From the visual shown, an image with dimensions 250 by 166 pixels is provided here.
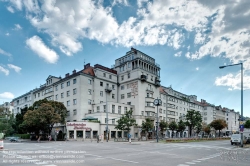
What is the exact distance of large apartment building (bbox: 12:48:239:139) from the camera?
58.4m

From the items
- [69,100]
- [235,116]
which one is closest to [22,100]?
[69,100]

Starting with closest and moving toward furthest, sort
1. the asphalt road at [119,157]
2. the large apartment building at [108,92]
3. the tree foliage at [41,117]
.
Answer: the asphalt road at [119,157], the tree foliage at [41,117], the large apartment building at [108,92]

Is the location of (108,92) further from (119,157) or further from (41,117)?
(119,157)

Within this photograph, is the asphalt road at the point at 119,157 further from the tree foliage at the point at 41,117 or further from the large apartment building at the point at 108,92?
the large apartment building at the point at 108,92

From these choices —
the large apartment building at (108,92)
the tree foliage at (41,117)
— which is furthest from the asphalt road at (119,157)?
the large apartment building at (108,92)

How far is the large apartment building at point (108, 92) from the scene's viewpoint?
5838 cm

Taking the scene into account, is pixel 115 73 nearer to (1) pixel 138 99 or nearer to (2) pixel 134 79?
(2) pixel 134 79

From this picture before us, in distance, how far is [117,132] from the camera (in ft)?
201

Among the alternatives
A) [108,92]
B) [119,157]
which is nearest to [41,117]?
[108,92]

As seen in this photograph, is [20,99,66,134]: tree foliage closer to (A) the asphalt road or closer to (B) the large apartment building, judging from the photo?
(B) the large apartment building

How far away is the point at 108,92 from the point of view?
67.7 m

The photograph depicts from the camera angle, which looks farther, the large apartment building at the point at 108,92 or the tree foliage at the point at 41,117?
the large apartment building at the point at 108,92

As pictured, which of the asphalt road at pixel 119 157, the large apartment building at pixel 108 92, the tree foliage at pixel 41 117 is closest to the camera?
the asphalt road at pixel 119 157

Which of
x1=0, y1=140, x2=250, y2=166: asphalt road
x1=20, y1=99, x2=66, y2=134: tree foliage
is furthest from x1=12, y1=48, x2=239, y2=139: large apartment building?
x1=0, y1=140, x2=250, y2=166: asphalt road
